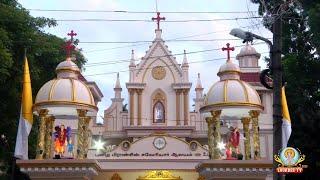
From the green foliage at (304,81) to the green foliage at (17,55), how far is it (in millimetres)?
10568

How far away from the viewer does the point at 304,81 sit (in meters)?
28.5

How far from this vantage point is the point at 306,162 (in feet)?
89.2

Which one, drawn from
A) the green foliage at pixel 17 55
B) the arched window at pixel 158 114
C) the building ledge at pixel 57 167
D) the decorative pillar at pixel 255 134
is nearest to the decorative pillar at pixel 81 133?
the building ledge at pixel 57 167

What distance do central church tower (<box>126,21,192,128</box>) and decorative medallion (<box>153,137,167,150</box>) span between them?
12.9 metres

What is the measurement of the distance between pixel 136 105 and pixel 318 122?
12.0m

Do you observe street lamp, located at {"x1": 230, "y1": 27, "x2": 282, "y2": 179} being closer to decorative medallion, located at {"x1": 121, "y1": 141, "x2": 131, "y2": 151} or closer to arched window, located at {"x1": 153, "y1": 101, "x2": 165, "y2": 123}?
decorative medallion, located at {"x1": 121, "y1": 141, "x2": 131, "y2": 151}

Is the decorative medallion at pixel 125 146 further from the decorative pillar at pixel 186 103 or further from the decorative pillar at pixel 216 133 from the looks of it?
the decorative pillar at pixel 186 103

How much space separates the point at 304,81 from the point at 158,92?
9.96 m

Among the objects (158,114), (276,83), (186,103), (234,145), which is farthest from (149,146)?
(186,103)

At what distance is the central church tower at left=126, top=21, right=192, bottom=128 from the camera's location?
34.6 meters

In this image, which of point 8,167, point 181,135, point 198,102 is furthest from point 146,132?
point 8,167

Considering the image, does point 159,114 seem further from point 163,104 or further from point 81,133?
point 81,133

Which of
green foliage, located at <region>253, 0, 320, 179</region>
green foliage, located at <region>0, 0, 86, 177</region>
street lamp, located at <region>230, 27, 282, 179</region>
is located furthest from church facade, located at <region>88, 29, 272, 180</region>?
street lamp, located at <region>230, 27, 282, 179</region>

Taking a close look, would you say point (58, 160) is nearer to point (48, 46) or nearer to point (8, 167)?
point (48, 46)
